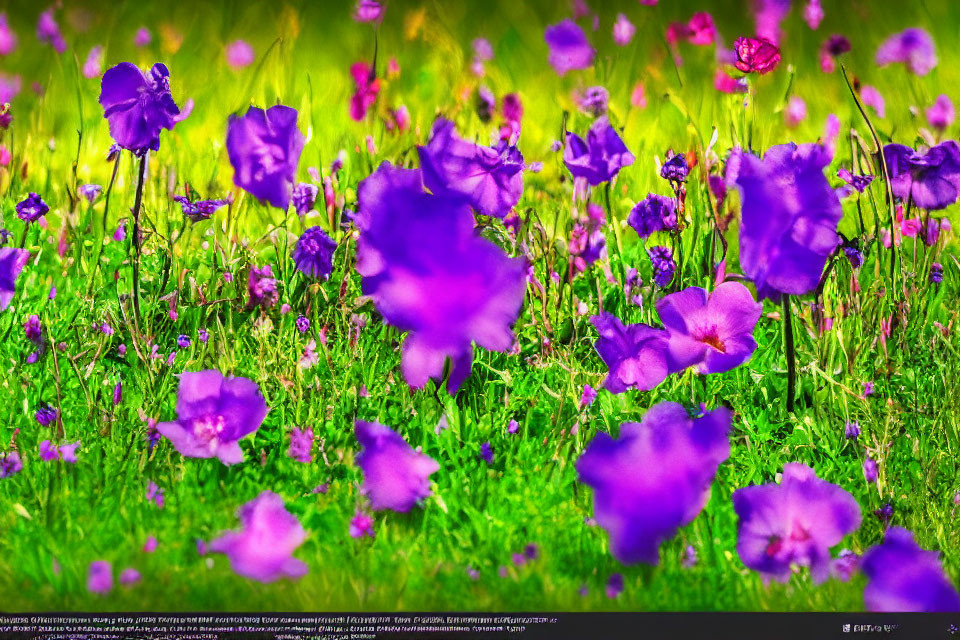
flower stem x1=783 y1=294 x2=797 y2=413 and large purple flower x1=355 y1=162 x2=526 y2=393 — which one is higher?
large purple flower x1=355 y1=162 x2=526 y2=393

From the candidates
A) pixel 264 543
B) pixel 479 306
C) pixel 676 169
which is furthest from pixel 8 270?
pixel 676 169

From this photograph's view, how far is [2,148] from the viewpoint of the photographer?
1.08m

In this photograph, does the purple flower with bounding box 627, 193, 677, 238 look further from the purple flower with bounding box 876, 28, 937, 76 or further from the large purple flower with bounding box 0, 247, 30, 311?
the large purple flower with bounding box 0, 247, 30, 311

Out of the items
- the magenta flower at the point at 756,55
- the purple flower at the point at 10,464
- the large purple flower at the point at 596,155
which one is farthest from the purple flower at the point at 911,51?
the purple flower at the point at 10,464

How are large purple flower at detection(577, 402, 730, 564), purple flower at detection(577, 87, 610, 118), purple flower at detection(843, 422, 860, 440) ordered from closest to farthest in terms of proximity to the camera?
large purple flower at detection(577, 402, 730, 564) → purple flower at detection(843, 422, 860, 440) → purple flower at detection(577, 87, 610, 118)

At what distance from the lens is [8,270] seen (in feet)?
3.41

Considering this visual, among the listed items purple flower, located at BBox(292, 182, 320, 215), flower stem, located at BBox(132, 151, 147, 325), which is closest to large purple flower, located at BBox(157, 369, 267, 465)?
flower stem, located at BBox(132, 151, 147, 325)

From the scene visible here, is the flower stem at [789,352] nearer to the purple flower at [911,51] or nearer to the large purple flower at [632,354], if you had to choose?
the large purple flower at [632,354]

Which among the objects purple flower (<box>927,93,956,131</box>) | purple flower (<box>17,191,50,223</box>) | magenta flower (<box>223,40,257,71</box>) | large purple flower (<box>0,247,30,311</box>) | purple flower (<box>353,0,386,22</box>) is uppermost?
purple flower (<box>353,0,386,22</box>)

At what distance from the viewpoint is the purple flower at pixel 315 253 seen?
3.38 ft

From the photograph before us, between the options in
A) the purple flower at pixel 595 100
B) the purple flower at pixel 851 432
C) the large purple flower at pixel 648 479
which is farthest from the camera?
the purple flower at pixel 595 100

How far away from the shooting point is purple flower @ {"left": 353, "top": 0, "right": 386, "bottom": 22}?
1.05 metres

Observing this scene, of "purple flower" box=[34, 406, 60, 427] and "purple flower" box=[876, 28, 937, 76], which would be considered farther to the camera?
"purple flower" box=[876, 28, 937, 76]

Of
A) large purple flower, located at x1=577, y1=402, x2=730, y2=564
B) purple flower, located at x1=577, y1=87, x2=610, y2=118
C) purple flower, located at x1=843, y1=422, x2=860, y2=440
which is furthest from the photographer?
purple flower, located at x1=577, y1=87, x2=610, y2=118
